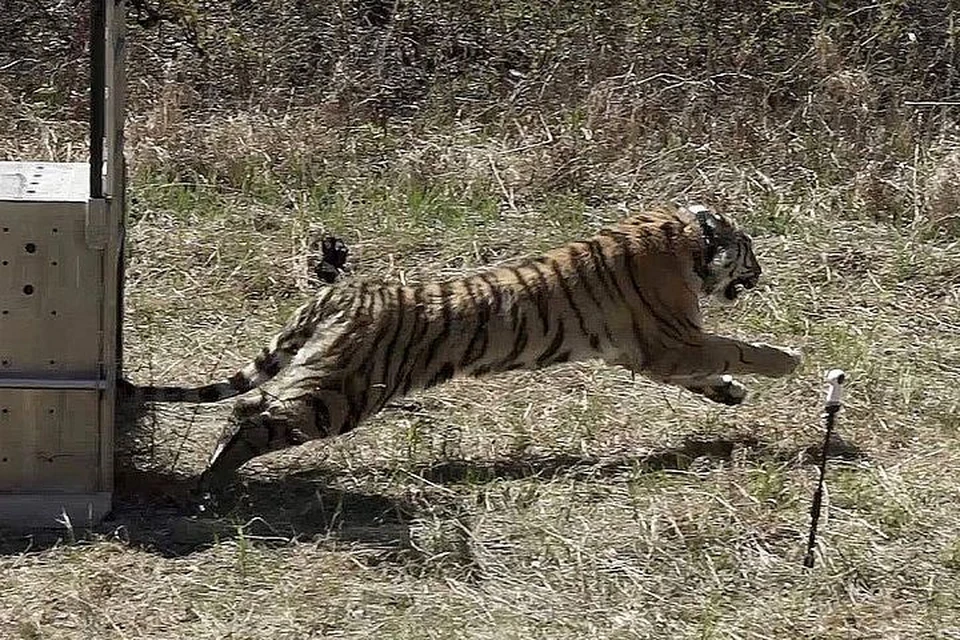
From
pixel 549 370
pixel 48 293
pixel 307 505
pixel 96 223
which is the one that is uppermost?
pixel 96 223

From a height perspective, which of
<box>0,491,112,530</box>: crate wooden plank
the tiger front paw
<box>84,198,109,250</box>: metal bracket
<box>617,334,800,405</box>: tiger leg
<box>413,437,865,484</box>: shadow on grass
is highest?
<box>84,198,109,250</box>: metal bracket

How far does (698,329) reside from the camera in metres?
5.48

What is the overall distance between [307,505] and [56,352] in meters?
0.83

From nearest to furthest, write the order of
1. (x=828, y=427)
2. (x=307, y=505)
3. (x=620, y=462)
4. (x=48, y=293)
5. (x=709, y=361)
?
(x=828, y=427)
(x=48, y=293)
(x=307, y=505)
(x=620, y=462)
(x=709, y=361)

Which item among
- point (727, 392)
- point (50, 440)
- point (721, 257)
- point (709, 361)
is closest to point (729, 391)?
point (727, 392)

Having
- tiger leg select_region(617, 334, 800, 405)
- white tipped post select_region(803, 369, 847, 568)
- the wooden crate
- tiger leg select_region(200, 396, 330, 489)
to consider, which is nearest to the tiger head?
tiger leg select_region(617, 334, 800, 405)

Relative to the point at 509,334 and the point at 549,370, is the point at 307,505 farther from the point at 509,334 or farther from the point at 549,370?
the point at 549,370

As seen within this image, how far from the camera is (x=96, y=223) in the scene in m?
4.25

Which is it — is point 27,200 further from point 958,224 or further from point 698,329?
point 958,224

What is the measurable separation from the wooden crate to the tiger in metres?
0.41

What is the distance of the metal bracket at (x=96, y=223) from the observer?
424 centimetres

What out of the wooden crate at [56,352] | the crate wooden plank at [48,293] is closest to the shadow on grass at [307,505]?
the wooden crate at [56,352]

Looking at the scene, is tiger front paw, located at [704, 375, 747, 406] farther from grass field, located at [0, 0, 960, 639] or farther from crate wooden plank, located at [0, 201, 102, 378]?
crate wooden plank, located at [0, 201, 102, 378]

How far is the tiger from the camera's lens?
15.6 ft
